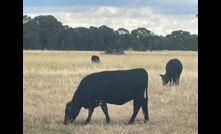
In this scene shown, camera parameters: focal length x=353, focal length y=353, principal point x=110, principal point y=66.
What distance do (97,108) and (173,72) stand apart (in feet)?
1.36

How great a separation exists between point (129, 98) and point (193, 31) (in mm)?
471

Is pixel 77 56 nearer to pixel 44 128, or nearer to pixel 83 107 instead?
pixel 83 107

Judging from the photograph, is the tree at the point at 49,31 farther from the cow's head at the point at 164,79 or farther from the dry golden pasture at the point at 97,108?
the cow's head at the point at 164,79

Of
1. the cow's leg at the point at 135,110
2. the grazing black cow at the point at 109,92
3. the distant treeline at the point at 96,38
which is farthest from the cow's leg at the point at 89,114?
the distant treeline at the point at 96,38

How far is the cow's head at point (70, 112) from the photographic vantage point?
171 cm

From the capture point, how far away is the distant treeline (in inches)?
67.5

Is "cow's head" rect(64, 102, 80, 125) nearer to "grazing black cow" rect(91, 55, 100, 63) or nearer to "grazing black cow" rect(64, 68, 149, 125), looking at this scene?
"grazing black cow" rect(64, 68, 149, 125)

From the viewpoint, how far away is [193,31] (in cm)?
164

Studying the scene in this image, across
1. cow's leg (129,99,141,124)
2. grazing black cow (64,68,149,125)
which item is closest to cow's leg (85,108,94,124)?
grazing black cow (64,68,149,125)

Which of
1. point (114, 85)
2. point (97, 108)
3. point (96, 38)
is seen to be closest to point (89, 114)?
point (97, 108)

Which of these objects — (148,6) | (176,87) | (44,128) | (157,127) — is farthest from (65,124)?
(148,6)

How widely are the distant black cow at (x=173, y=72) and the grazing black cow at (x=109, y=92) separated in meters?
0.11
